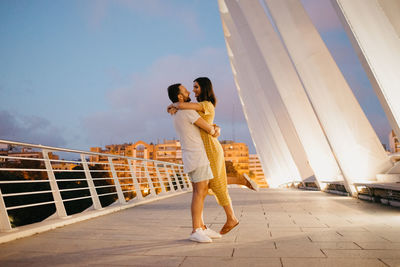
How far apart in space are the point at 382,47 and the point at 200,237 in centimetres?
363

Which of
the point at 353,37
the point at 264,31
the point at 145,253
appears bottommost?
the point at 145,253

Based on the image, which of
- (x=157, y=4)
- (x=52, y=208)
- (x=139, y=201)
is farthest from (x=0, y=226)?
(x=157, y=4)

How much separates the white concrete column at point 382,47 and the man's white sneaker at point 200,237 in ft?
10.4

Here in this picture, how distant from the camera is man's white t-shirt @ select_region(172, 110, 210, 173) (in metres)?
3.35

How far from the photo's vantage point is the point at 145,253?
283 cm

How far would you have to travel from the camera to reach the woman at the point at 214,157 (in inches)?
133

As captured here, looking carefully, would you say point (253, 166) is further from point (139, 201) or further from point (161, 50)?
point (139, 201)

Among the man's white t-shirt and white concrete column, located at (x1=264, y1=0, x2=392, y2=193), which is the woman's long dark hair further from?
white concrete column, located at (x1=264, y1=0, x2=392, y2=193)

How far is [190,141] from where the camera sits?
3.40 m

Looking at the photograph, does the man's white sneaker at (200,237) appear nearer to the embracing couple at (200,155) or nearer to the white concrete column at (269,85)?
the embracing couple at (200,155)

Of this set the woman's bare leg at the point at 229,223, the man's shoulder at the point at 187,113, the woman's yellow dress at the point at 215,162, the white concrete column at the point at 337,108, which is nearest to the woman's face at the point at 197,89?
the woman's yellow dress at the point at 215,162

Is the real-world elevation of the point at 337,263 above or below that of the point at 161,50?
below

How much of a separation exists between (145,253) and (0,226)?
72.9 inches

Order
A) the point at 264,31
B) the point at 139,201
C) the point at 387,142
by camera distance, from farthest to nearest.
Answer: the point at 264,31
the point at 139,201
the point at 387,142
